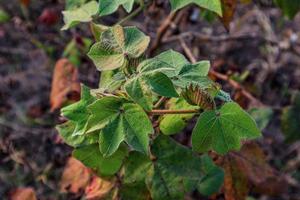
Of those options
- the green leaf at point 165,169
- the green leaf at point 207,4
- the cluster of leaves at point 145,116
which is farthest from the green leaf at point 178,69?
the green leaf at point 165,169

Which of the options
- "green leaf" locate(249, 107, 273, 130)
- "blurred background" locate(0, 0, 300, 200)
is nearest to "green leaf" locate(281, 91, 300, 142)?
"blurred background" locate(0, 0, 300, 200)

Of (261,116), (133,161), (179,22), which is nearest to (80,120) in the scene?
(133,161)

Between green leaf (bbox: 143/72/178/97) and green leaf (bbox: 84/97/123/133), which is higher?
green leaf (bbox: 143/72/178/97)

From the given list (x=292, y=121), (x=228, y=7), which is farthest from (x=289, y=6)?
(x=292, y=121)

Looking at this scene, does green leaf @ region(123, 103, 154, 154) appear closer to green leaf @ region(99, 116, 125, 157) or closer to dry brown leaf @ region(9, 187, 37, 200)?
green leaf @ region(99, 116, 125, 157)

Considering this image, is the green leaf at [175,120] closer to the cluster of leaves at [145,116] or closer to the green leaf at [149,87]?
the cluster of leaves at [145,116]

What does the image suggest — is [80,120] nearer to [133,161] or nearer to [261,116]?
[133,161]
